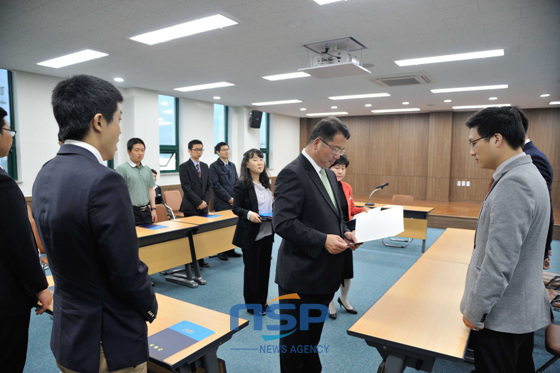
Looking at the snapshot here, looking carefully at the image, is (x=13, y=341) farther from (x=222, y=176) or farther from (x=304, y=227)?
(x=222, y=176)

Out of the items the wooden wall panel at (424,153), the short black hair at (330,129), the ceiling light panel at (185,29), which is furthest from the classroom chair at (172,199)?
the wooden wall panel at (424,153)

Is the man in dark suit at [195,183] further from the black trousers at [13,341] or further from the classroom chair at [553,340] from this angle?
the classroom chair at [553,340]

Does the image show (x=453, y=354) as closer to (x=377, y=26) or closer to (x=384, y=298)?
(x=384, y=298)

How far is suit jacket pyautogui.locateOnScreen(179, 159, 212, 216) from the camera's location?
475 cm

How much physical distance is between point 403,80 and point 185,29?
4.06m

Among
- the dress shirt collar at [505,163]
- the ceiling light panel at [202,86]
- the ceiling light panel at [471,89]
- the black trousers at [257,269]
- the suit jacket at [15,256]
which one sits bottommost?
the black trousers at [257,269]

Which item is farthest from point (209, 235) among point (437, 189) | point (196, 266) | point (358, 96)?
point (437, 189)

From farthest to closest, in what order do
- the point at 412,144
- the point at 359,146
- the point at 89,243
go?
1. the point at 359,146
2. the point at 412,144
3. the point at 89,243

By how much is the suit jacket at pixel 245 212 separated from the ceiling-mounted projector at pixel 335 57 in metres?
2.14

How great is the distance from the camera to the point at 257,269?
319 cm

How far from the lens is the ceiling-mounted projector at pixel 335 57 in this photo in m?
→ 4.23

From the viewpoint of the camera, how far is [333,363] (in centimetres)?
252

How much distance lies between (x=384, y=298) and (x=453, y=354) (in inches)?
23.0

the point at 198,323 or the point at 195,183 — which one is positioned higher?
the point at 195,183
